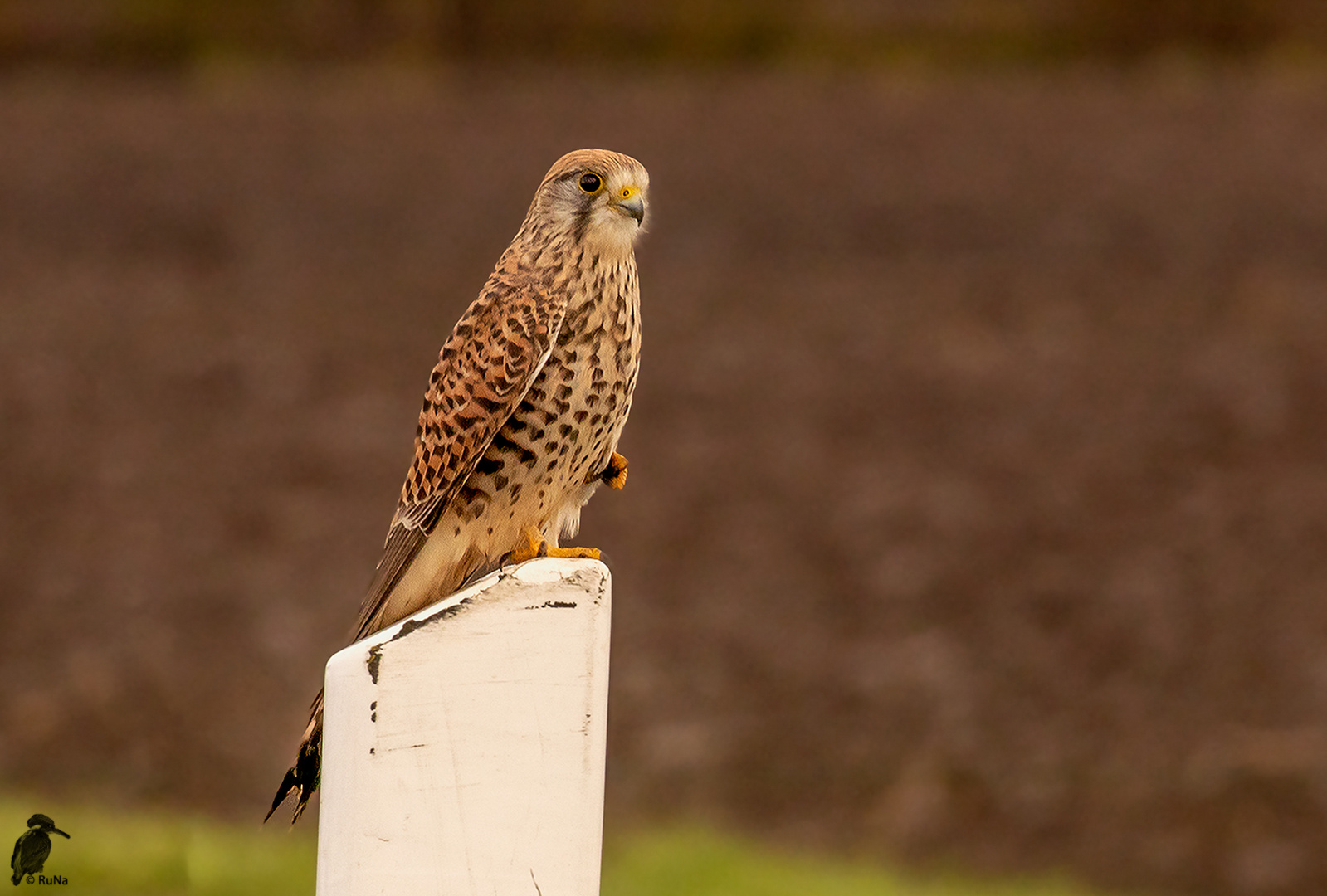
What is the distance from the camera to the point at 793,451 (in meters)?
12.1

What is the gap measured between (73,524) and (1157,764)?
657 centimetres

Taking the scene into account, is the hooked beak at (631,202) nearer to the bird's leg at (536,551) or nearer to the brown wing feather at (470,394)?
the brown wing feather at (470,394)

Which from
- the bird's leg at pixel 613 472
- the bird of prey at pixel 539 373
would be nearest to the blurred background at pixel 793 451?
the bird's leg at pixel 613 472

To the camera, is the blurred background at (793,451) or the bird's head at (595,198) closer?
the bird's head at (595,198)

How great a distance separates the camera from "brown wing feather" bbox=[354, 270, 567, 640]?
2.84 m

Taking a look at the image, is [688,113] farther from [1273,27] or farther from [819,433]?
[819,433]

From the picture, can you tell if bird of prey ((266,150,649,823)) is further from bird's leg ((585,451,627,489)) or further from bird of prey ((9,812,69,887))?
bird of prey ((9,812,69,887))

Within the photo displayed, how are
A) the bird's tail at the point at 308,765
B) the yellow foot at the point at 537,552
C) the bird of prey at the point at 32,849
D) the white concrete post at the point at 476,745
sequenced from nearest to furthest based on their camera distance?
the white concrete post at the point at 476,745
the bird of prey at the point at 32,849
the bird's tail at the point at 308,765
the yellow foot at the point at 537,552

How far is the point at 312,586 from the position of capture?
9.84 meters

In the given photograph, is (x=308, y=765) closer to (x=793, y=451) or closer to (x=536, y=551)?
(x=536, y=551)

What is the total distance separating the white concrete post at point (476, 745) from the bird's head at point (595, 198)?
2.56ft

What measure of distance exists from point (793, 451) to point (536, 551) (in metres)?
9.28

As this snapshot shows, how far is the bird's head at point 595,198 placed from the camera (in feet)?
9.05

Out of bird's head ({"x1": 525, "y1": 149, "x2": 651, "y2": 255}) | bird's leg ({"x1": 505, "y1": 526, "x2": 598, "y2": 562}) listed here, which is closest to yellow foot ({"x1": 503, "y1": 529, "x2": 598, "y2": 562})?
bird's leg ({"x1": 505, "y1": 526, "x2": 598, "y2": 562})
